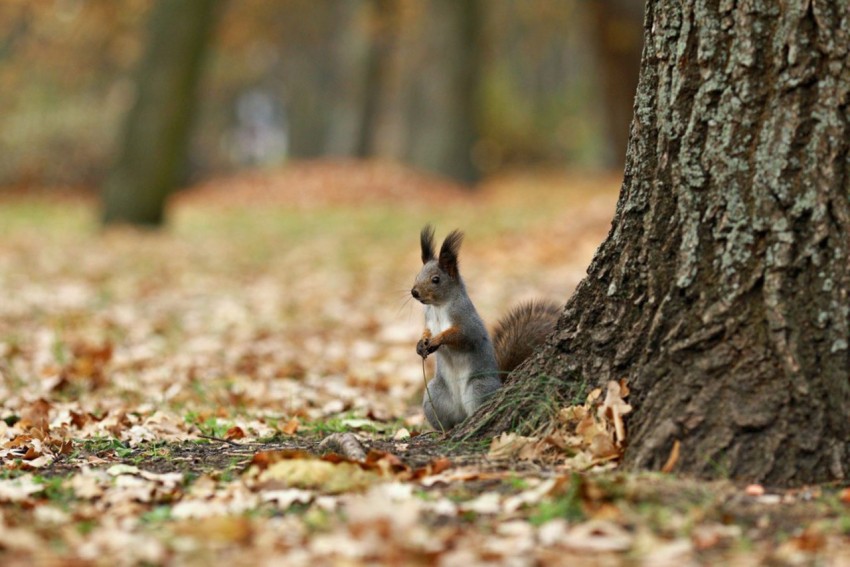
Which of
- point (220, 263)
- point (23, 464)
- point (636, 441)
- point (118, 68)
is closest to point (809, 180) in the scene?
point (636, 441)

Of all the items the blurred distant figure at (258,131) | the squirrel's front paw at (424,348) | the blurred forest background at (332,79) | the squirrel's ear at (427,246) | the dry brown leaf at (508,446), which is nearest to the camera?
the dry brown leaf at (508,446)

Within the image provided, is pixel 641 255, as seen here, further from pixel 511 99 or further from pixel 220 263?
pixel 511 99

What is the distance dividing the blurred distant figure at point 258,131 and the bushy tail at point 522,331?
33500 mm

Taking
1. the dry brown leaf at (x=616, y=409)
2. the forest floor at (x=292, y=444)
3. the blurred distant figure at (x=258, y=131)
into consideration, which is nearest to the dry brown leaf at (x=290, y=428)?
the forest floor at (x=292, y=444)

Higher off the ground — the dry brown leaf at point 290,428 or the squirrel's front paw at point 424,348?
the squirrel's front paw at point 424,348

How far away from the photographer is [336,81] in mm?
38969

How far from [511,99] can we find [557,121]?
88.3 inches

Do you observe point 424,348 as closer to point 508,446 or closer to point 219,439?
point 508,446

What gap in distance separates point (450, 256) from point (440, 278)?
95 mm

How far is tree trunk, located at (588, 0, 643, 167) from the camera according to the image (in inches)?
641

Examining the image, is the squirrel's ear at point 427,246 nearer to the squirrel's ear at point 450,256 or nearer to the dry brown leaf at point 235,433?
the squirrel's ear at point 450,256

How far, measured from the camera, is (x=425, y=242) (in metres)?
4.20

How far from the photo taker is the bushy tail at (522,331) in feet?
13.9

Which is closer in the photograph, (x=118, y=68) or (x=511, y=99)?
(x=118, y=68)
